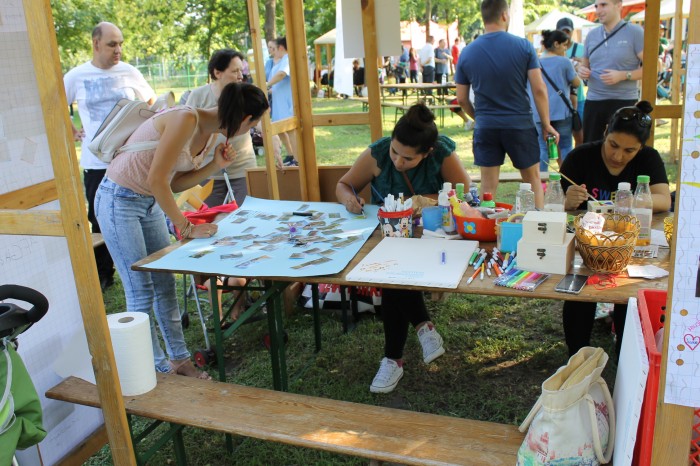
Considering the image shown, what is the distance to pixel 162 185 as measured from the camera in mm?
2633

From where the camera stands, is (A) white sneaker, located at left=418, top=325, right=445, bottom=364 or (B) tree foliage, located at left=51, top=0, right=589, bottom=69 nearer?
(A) white sneaker, located at left=418, top=325, right=445, bottom=364

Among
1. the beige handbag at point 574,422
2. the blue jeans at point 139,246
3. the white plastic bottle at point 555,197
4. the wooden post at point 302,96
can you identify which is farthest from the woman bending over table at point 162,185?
the beige handbag at point 574,422

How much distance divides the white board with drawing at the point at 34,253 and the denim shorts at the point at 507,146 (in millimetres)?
3146

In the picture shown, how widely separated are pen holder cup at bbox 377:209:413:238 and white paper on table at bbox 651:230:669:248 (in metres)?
0.96

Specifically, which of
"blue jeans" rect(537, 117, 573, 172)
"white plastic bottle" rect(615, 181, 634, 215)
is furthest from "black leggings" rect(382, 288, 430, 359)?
"blue jeans" rect(537, 117, 573, 172)

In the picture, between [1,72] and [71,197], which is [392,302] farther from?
[1,72]

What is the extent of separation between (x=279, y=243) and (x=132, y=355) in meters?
0.82

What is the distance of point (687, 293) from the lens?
116 cm

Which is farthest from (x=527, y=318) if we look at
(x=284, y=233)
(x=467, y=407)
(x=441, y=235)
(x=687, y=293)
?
(x=687, y=293)

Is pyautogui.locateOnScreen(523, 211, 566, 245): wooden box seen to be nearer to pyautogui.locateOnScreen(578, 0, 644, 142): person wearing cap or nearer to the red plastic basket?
the red plastic basket

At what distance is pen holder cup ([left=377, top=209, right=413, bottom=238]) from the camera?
2.59m

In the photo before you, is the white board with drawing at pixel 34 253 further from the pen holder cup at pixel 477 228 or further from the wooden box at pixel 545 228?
the wooden box at pixel 545 228

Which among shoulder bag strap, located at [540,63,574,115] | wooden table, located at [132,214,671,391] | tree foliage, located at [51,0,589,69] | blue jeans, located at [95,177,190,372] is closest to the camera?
wooden table, located at [132,214,671,391]

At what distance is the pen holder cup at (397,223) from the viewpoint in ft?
8.51
